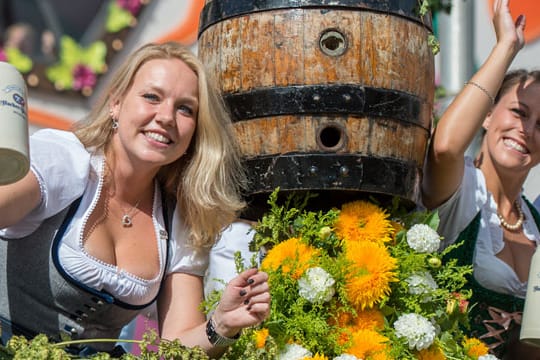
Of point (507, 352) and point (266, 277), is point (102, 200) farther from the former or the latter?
point (507, 352)

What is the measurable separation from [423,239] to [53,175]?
0.87 m

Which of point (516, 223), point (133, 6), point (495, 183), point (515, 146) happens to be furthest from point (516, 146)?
point (133, 6)

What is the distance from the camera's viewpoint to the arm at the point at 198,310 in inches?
86.0

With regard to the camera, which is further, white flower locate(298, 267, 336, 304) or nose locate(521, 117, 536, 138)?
nose locate(521, 117, 536, 138)

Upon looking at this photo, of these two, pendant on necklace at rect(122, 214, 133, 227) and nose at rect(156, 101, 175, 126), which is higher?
nose at rect(156, 101, 175, 126)

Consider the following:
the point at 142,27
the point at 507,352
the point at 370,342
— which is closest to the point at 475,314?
the point at 507,352

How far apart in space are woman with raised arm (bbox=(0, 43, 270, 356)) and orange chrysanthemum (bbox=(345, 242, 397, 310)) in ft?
0.89

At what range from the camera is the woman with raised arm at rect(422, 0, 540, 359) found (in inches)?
100

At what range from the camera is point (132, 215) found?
97.2 inches

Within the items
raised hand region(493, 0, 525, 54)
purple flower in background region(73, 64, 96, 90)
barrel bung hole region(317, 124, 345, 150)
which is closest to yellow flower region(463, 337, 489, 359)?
barrel bung hole region(317, 124, 345, 150)

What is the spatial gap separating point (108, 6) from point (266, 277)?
385cm

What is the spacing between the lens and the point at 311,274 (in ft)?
7.68

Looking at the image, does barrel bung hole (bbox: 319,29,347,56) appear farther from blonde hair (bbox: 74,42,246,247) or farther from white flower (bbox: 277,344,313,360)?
white flower (bbox: 277,344,313,360)

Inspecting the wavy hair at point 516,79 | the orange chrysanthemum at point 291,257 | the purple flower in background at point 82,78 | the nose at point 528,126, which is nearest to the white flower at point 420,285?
the orange chrysanthemum at point 291,257
